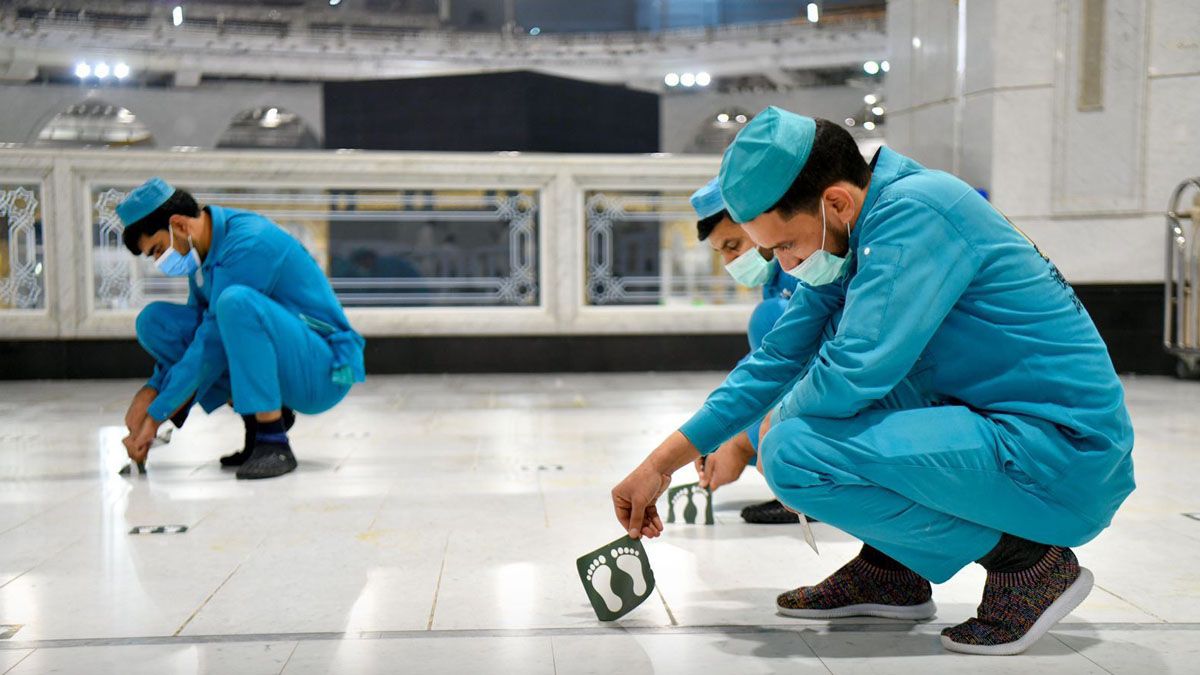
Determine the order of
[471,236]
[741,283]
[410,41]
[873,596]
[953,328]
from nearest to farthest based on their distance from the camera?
[953,328] → [873,596] → [741,283] → [471,236] → [410,41]

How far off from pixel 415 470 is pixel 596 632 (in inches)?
71.4

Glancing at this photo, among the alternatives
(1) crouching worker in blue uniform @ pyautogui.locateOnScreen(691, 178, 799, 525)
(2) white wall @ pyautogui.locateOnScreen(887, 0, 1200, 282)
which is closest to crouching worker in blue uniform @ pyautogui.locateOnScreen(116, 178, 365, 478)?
(1) crouching worker in blue uniform @ pyautogui.locateOnScreen(691, 178, 799, 525)

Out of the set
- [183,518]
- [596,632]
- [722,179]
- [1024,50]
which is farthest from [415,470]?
[1024,50]

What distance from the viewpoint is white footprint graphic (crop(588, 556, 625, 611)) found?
A: 7.15ft

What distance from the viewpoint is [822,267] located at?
1920 mm

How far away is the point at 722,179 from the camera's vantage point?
186cm

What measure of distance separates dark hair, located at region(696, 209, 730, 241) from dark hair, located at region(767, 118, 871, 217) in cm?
88

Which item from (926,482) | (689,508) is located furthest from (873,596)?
(689,508)

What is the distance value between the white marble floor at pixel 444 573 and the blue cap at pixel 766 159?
0.75 m

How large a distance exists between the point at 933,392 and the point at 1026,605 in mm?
373

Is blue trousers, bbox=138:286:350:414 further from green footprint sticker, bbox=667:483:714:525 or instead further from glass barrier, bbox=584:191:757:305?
glass barrier, bbox=584:191:757:305

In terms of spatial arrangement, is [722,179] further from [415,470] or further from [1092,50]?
[1092,50]

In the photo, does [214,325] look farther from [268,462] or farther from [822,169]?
[822,169]

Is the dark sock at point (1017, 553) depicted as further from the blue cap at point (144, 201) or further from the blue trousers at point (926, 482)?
the blue cap at point (144, 201)
